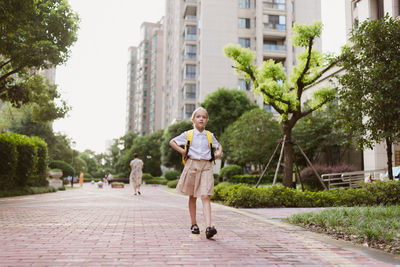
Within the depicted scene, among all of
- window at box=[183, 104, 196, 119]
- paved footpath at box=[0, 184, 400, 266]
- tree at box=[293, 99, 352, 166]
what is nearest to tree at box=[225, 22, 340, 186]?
paved footpath at box=[0, 184, 400, 266]

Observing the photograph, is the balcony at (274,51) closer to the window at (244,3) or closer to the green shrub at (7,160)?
the window at (244,3)

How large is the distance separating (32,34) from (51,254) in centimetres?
1347

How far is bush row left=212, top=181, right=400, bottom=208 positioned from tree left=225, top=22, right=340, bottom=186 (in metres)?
1.96

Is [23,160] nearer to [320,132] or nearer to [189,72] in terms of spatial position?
[320,132]

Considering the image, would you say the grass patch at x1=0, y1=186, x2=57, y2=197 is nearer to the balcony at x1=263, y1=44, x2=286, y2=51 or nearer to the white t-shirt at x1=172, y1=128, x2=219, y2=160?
the white t-shirt at x1=172, y1=128, x2=219, y2=160

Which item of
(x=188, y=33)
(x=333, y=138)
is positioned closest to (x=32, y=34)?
(x=333, y=138)

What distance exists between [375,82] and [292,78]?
4461 mm

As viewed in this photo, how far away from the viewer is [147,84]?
100 meters

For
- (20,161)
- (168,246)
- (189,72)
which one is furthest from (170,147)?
(168,246)

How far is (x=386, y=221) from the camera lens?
5.94 meters

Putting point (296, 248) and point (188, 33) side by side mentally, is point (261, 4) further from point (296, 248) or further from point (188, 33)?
point (296, 248)

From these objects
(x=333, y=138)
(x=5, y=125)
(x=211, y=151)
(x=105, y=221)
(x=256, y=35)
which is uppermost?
(x=256, y=35)

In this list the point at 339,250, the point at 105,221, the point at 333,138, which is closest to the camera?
the point at 339,250

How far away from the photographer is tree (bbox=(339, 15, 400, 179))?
921cm
